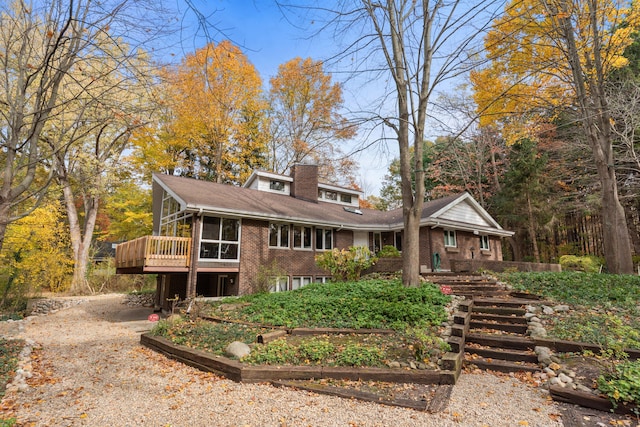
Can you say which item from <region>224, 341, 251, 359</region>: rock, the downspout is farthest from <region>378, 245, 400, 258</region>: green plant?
<region>224, 341, 251, 359</region>: rock

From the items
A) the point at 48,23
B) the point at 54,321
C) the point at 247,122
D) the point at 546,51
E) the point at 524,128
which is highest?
the point at 247,122

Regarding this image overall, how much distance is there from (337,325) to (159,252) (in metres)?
7.14

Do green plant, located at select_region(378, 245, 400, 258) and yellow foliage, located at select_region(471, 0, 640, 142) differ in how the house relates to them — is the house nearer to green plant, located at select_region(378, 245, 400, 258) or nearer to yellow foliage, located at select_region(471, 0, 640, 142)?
green plant, located at select_region(378, 245, 400, 258)

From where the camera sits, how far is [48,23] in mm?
4508

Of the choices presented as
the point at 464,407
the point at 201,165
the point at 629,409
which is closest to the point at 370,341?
the point at 464,407

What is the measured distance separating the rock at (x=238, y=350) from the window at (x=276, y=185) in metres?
13.6

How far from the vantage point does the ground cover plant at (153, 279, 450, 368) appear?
5418 mm

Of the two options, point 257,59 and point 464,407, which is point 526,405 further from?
point 257,59

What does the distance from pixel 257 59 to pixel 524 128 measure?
12.8 metres

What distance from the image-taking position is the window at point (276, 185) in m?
19.0

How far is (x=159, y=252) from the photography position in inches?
441

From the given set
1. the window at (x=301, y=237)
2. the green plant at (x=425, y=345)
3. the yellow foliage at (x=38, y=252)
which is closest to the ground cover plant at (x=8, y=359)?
the green plant at (x=425, y=345)

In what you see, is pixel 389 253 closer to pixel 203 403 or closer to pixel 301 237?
pixel 301 237

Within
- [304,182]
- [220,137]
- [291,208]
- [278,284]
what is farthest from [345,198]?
[220,137]
